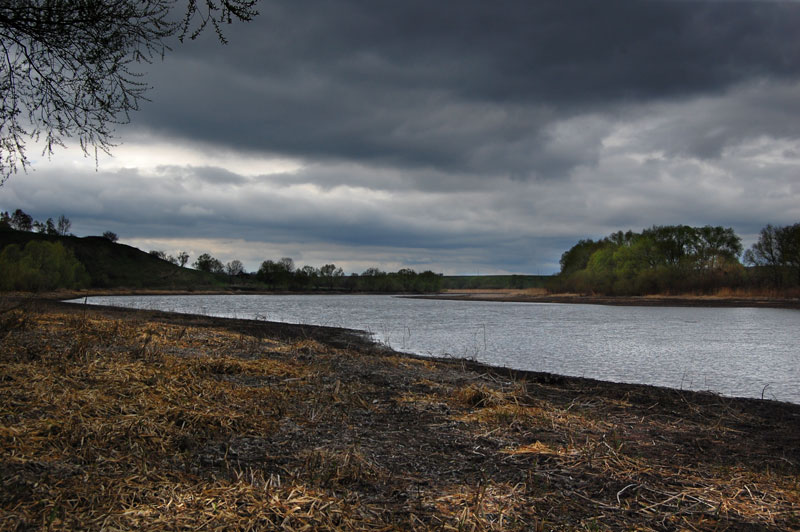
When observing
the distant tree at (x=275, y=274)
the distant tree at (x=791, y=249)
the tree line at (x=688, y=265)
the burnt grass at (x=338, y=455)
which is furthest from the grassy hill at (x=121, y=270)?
the burnt grass at (x=338, y=455)

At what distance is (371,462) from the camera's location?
5.03 metres

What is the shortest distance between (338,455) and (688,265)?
10656 centimetres

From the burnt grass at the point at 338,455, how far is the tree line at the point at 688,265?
91471mm

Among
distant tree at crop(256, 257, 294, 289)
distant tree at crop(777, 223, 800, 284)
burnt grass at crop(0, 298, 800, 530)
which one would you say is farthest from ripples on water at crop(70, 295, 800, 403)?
distant tree at crop(256, 257, 294, 289)

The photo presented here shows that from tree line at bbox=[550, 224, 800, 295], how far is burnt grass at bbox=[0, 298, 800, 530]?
91.5m

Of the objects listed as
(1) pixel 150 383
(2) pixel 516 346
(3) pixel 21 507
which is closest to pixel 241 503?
(3) pixel 21 507

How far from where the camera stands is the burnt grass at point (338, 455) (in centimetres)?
381

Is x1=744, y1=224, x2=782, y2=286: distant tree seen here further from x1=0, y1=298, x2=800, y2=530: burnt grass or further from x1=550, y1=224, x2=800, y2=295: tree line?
x1=0, y1=298, x2=800, y2=530: burnt grass

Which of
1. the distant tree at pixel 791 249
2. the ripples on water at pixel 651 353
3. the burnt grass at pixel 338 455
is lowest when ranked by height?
the ripples on water at pixel 651 353

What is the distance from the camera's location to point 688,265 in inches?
3755

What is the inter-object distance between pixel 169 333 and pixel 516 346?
1694 cm

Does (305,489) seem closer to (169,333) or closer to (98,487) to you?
(98,487)

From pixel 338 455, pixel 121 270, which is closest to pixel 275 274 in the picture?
pixel 121 270

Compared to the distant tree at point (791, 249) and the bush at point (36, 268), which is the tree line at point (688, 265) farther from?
the bush at point (36, 268)
